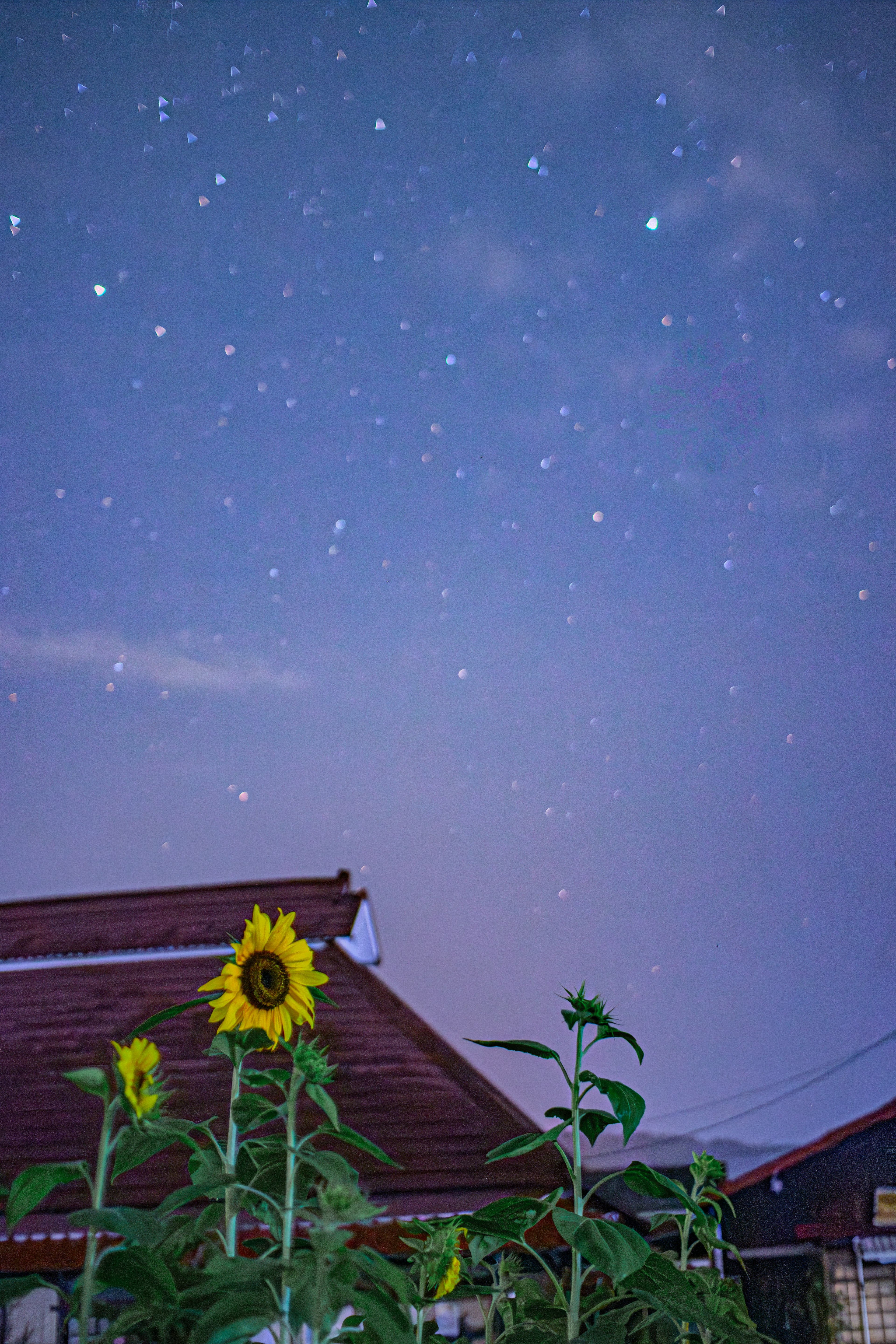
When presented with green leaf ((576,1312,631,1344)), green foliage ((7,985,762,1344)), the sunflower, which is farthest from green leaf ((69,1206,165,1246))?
green leaf ((576,1312,631,1344))

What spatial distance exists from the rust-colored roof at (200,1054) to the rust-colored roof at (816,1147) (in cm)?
33

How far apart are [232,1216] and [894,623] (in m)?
1.44

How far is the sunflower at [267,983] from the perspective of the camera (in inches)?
34.6

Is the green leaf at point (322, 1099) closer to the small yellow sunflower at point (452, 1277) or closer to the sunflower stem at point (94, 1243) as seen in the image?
the sunflower stem at point (94, 1243)

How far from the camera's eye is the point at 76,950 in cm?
163

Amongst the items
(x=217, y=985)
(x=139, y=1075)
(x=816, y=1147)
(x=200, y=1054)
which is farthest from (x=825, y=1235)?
(x=139, y=1075)

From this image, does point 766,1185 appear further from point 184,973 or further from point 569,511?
point 569,511

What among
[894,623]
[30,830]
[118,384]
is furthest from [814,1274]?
[118,384]

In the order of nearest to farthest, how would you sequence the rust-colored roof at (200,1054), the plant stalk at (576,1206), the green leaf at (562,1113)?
the plant stalk at (576,1206) → the green leaf at (562,1113) → the rust-colored roof at (200,1054)

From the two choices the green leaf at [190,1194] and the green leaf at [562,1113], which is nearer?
the green leaf at [190,1194]

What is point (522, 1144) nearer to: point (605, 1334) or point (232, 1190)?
point (605, 1334)

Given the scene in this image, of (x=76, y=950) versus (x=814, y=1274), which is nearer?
(x=814, y=1274)

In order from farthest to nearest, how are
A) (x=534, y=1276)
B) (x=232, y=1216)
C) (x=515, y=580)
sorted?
(x=515, y=580) < (x=534, y=1276) < (x=232, y=1216)

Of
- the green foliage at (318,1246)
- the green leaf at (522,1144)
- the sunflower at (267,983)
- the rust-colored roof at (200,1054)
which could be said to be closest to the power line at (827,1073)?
the rust-colored roof at (200,1054)
